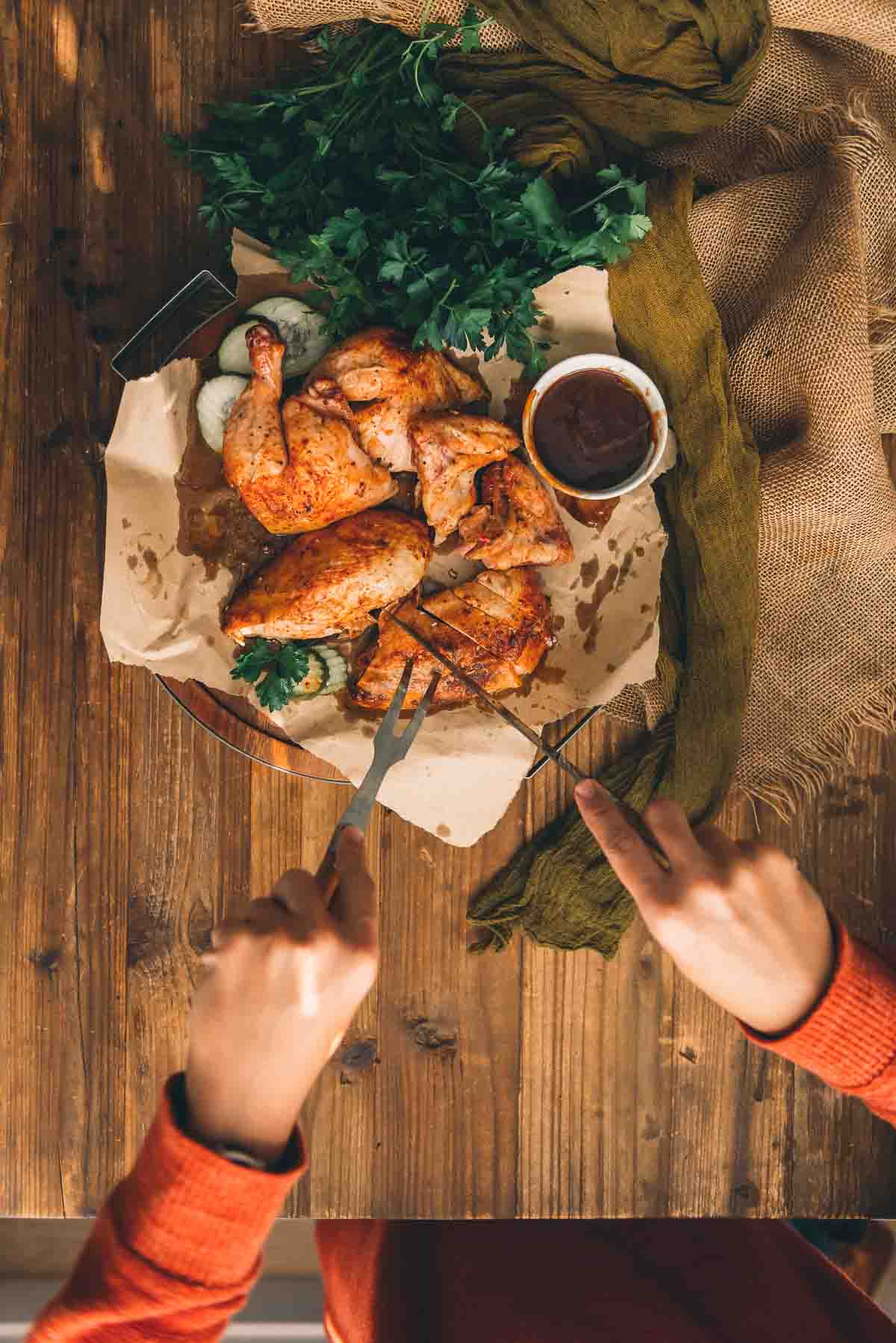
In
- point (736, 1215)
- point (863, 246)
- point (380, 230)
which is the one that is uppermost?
point (863, 246)

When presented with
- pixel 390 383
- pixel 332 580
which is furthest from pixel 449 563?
pixel 390 383

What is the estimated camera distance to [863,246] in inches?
78.9

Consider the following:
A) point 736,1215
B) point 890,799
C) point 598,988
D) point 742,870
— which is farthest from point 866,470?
point 736,1215

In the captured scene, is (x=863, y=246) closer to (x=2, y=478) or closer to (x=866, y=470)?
(x=866, y=470)

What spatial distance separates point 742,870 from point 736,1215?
43.5 inches

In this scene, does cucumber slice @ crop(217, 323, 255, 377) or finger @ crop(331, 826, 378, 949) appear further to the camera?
cucumber slice @ crop(217, 323, 255, 377)

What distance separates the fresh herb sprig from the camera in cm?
188

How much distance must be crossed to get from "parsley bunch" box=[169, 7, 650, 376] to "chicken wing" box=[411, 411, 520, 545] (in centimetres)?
15

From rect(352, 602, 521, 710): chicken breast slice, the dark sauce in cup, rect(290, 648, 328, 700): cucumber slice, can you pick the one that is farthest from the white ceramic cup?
rect(290, 648, 328, 700): cucumber slice

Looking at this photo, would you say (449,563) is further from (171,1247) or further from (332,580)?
(171,1247)

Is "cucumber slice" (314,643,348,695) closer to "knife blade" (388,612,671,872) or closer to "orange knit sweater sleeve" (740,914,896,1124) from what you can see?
"knife blade" (388,612,671,872)

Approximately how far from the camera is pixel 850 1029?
167cm

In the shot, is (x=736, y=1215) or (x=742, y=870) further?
(x=736, y=1215)

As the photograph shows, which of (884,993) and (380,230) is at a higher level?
(380,230)
